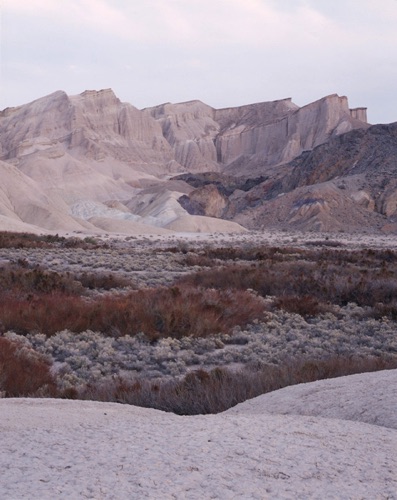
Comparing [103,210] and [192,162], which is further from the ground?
[192,162]

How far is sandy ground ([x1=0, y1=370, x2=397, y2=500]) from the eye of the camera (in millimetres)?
2795

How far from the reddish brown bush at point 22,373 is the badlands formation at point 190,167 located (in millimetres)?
41202

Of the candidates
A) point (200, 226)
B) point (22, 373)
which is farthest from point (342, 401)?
point (200, 226)

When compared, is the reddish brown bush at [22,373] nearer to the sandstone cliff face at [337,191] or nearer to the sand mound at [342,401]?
the sand mound at [342,401]

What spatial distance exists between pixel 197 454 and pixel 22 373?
449 centimetres

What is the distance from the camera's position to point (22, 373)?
7270mm

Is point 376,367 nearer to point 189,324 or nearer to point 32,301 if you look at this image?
point 189,324

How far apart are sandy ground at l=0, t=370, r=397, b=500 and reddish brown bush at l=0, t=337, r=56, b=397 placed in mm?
1998

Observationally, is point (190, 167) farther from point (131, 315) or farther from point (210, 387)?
point (210, 387)

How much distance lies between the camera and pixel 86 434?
3775mm

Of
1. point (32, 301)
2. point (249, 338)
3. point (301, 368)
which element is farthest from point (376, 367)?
point (32, 301)

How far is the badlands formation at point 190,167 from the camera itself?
226 ft

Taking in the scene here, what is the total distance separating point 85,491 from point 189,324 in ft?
26.9

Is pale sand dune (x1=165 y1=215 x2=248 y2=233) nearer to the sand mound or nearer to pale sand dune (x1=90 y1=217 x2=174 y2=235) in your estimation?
pale sand dune (x1=90 y1=217 x2=174 y2=235)
